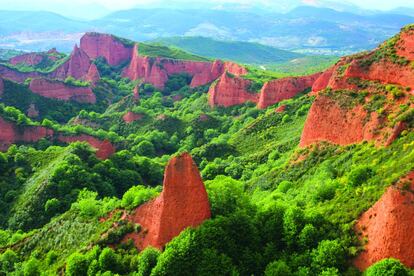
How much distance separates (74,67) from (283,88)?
92364 millimetres

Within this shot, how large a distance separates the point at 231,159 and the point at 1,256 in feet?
140

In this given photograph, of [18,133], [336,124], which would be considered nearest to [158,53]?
[18,133]

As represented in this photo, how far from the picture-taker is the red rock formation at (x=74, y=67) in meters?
179

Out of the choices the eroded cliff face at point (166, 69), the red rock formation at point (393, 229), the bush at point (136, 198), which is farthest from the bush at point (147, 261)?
the eroded cliff face at point (166, 69)

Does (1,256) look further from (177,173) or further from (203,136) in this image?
(203,136)

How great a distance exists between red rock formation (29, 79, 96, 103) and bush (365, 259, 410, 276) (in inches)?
4510

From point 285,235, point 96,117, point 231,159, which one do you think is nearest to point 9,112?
point 96,117

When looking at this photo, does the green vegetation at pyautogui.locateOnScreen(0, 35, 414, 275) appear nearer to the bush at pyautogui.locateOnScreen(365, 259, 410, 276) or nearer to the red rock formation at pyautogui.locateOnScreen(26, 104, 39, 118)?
the bush at pyautogui.locateOnScreen(365, 259, 410, 276)

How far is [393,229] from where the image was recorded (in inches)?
1444

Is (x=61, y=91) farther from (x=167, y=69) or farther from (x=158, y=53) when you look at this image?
(x=158, y=53)

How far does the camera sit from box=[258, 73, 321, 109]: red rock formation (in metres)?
108

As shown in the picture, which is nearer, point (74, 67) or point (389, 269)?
point (389, 269)

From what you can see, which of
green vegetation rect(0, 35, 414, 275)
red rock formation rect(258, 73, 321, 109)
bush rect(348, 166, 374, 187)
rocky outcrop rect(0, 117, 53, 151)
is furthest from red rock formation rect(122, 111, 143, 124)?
bush rect(348, 166, 374, 187)

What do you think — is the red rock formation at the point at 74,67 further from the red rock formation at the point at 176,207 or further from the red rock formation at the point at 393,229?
the red rock formation at the point at 393,229
